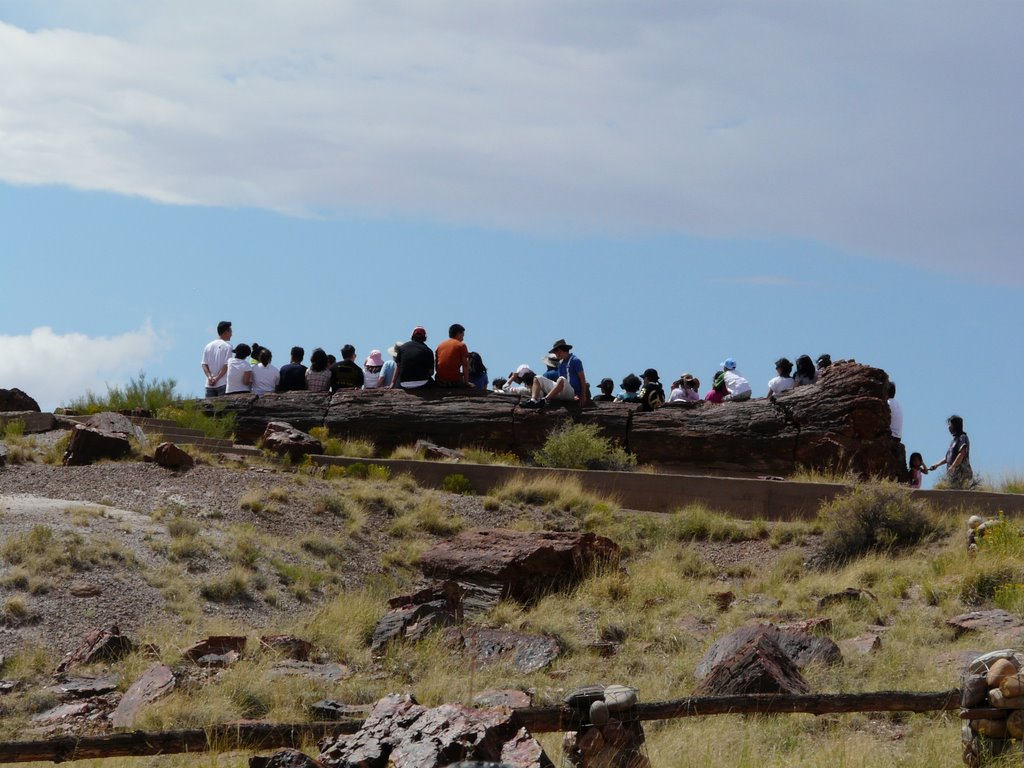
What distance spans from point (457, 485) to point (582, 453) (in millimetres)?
2124

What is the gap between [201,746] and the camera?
745cm

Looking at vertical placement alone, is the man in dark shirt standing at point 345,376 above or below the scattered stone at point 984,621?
above

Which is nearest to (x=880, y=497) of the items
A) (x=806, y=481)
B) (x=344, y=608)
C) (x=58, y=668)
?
(x=806, y=481)

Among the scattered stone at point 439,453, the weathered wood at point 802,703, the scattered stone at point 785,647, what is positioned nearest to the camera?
the weathered wood at point 802,703

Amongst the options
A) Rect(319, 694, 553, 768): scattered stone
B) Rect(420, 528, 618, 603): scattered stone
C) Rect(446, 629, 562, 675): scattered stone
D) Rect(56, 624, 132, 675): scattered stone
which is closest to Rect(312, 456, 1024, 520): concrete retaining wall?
Rect(420, 528, 618, 603): scattered stone

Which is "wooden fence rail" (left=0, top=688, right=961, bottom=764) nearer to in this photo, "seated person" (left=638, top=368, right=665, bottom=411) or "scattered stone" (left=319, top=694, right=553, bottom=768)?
"scattered stone" (left=319, top=694, right=553, bottom=768)

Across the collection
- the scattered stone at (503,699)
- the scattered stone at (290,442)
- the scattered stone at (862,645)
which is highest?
the scattered stone at (290,442)

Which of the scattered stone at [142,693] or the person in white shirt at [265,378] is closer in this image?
the scattered stone at [142,693]

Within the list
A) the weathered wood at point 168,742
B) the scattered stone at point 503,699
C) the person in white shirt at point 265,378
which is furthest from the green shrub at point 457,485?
the weathered wood at point 168,742

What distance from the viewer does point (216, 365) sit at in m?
23.8

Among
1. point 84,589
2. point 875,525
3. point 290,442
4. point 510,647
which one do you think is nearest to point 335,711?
point 510,647

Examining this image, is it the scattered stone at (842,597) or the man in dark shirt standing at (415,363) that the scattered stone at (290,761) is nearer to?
the scattered stone at (842,597)

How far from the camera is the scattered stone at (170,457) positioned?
720 inches

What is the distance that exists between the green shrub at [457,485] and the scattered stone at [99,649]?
8395 millimetres
